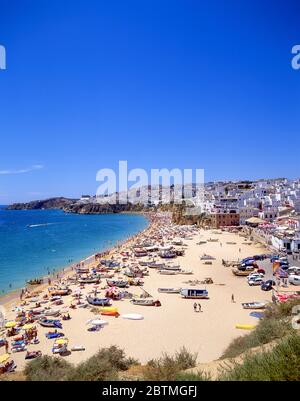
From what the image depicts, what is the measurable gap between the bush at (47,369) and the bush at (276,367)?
4408 millimetres

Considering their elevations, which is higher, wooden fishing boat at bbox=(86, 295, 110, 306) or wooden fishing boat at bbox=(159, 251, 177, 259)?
wooden fishing boat at bbox=(159, 251, 177, 259)

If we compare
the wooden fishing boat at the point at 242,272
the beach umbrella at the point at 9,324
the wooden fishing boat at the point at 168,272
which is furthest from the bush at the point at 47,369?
the wooden fishing boat at the point at 168,272

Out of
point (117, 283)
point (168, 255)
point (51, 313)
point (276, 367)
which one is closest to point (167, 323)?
point (51, 313)

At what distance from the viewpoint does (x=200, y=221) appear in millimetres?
60875

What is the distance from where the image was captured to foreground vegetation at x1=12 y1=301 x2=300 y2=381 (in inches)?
186

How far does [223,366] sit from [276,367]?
302 cm

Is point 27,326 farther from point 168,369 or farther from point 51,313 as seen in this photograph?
point 168,369

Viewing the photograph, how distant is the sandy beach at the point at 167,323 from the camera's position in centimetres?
1257

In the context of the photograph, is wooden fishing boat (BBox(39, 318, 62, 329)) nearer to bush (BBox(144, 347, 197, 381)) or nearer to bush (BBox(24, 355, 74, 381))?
bush (BBox(24, 355, 74, 381))

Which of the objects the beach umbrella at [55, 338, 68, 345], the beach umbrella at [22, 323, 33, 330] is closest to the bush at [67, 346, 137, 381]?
the beach umbrella at [55, 338, 68, 345]

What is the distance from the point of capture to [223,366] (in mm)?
7449

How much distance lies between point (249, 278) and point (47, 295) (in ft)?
39.2

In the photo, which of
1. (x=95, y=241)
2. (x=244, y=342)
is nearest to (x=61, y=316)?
(x=244, y=342)
